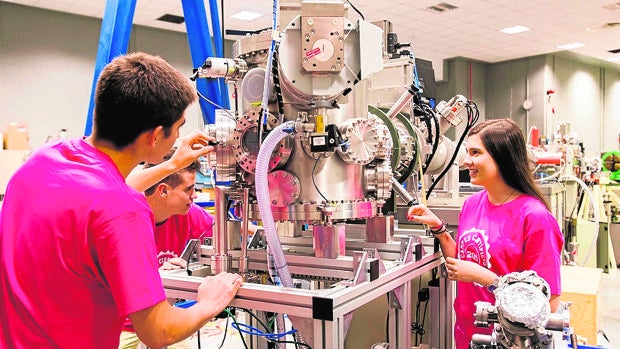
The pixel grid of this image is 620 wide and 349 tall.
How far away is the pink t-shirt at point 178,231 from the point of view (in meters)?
2.16

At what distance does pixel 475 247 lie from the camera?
1721 mm

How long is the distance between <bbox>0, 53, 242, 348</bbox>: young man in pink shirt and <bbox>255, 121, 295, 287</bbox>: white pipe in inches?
7.7

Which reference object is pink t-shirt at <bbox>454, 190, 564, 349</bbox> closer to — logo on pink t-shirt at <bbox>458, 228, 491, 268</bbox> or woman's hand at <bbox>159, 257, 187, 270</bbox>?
logo on pink t-shirt at <bbox>458, 228, 491, 268</bbox>

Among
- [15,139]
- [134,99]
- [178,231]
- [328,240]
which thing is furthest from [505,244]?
[15,139]

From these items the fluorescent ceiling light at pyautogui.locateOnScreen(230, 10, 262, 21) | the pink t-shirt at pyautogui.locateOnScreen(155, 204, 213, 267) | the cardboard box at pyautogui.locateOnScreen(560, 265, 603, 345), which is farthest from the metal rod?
the fluorescent ceiling light at pyautogui.locateOnScreen(230, 10, 262, 21)

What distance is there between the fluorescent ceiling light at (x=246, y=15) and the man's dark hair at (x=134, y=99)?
20.3 feet

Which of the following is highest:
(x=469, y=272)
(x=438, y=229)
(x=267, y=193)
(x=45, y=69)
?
(x=45, y=69)

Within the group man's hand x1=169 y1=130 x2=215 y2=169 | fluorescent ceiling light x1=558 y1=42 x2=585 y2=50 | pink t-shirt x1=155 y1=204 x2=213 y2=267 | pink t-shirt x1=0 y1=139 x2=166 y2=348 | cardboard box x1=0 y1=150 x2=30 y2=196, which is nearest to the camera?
pink t-shirt x1=0 y1=139 x2=166 y2=348

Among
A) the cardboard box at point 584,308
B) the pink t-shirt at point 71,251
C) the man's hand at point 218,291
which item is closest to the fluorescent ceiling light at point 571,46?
the cardboard box at point 584,308

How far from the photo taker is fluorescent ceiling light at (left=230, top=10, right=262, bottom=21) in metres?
7.05

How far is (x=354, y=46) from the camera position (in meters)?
1.32

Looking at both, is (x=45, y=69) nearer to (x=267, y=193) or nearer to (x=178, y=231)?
(x=178, y=231)

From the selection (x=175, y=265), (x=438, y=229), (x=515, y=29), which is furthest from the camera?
(x=515, y=29)

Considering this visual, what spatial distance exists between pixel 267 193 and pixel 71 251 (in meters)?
0.46
